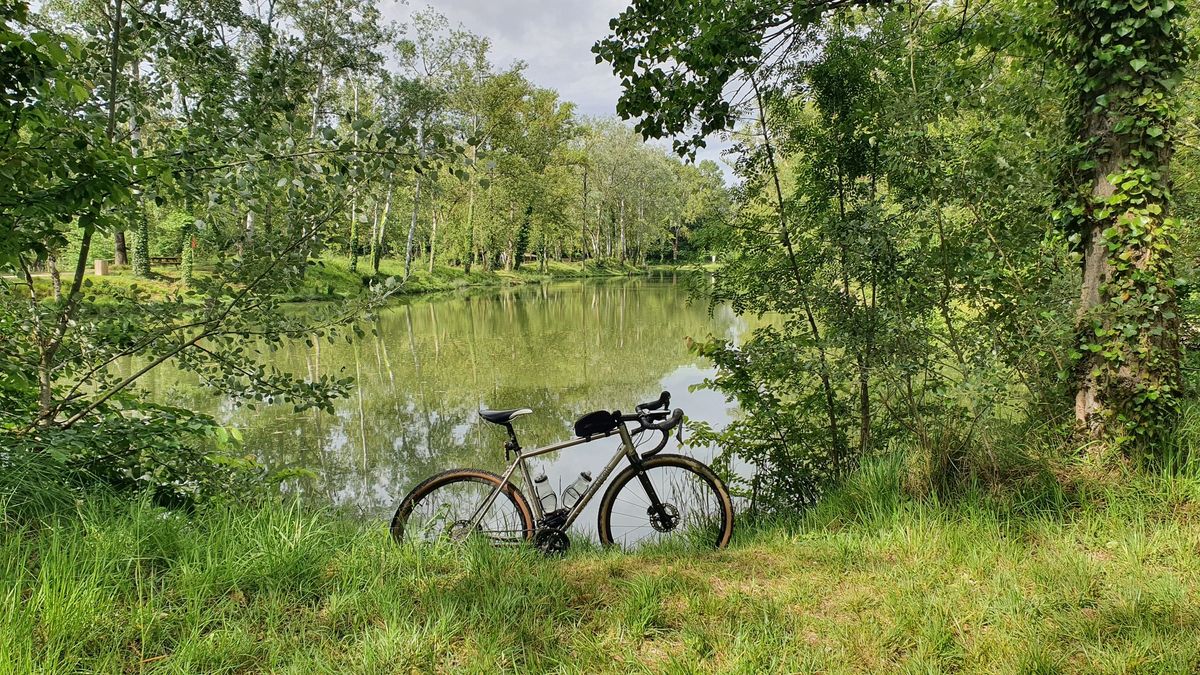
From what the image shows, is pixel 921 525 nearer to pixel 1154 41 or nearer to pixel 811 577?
pixel 811 577

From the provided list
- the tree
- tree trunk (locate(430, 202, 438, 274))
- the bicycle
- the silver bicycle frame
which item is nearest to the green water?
the bicycle

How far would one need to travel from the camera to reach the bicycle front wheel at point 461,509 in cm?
332

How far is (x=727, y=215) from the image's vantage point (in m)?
4.93

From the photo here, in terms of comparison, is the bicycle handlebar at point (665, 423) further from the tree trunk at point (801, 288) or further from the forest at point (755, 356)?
the tree trunk at point (801, 288)

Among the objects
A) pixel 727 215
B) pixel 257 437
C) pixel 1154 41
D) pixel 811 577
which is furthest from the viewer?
pixel 257 437

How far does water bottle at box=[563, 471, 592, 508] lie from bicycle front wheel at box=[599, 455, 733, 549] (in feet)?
0.46

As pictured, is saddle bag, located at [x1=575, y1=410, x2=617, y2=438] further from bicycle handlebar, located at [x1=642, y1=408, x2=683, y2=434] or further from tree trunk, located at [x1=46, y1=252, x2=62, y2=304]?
tree trunk, located at [x1=46, y1=252, x2=62, y2=304]

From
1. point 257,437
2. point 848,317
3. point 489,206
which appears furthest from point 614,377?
point 489,206

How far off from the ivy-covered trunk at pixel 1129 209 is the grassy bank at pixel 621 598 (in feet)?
1.51

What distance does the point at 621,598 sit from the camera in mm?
2512

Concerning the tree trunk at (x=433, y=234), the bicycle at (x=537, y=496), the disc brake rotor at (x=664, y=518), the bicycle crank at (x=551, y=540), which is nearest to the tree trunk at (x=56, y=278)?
the bicycle at (x=537, y=496)

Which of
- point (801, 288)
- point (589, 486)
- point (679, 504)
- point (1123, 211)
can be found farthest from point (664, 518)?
point (1123, 211)

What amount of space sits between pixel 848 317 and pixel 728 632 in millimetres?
2616

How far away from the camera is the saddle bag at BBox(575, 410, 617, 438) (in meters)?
3.40
